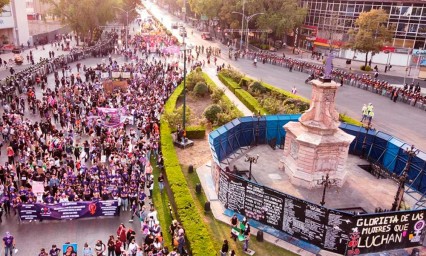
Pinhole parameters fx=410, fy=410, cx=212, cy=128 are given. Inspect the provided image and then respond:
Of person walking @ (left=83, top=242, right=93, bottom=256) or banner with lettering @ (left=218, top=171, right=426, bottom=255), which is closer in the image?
person walking @ (left=83, top=242, right=93, bottom=256)

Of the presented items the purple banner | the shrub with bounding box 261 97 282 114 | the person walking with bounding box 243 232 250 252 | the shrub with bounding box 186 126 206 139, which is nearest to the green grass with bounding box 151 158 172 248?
the purple banner

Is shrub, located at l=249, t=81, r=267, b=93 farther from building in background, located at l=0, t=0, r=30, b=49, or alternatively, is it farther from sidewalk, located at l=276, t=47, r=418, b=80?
building in background, located at l=0, t=0, r=30, b=49

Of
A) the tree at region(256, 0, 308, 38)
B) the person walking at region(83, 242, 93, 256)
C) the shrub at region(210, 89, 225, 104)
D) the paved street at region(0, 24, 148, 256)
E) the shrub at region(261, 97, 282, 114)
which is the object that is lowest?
the paved street at region(0, 24, 148, 256)

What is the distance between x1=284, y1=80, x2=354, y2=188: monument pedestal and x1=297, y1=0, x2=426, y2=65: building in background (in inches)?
1709

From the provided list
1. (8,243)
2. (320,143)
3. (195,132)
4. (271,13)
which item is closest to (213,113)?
(195,132)

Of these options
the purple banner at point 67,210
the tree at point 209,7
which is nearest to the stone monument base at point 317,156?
the purple banner at point 67,210

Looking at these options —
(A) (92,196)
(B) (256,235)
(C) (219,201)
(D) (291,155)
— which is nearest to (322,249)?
(B) (256,235)

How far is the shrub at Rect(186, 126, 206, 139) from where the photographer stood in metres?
28.9

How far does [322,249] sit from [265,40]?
217 feet

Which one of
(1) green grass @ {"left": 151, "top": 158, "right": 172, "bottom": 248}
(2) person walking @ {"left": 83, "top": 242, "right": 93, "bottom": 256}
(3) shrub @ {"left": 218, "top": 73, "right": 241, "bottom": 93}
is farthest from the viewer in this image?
(3) shrub @ {"left": 218, "top": 73, "right": 241, "bottom": 93}

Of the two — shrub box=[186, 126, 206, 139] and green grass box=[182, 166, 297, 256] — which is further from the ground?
shrub box=[186, 126, 206, 139]

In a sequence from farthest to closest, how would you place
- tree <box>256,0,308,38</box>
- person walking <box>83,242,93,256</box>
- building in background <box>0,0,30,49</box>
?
tree <box>256,0,308,38</box> < building in background <box>0,0,30,49</box> < person walking <box>83,242,93,256</box>

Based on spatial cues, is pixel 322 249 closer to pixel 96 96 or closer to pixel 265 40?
pixel 96 96

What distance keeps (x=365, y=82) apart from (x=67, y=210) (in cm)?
3796
